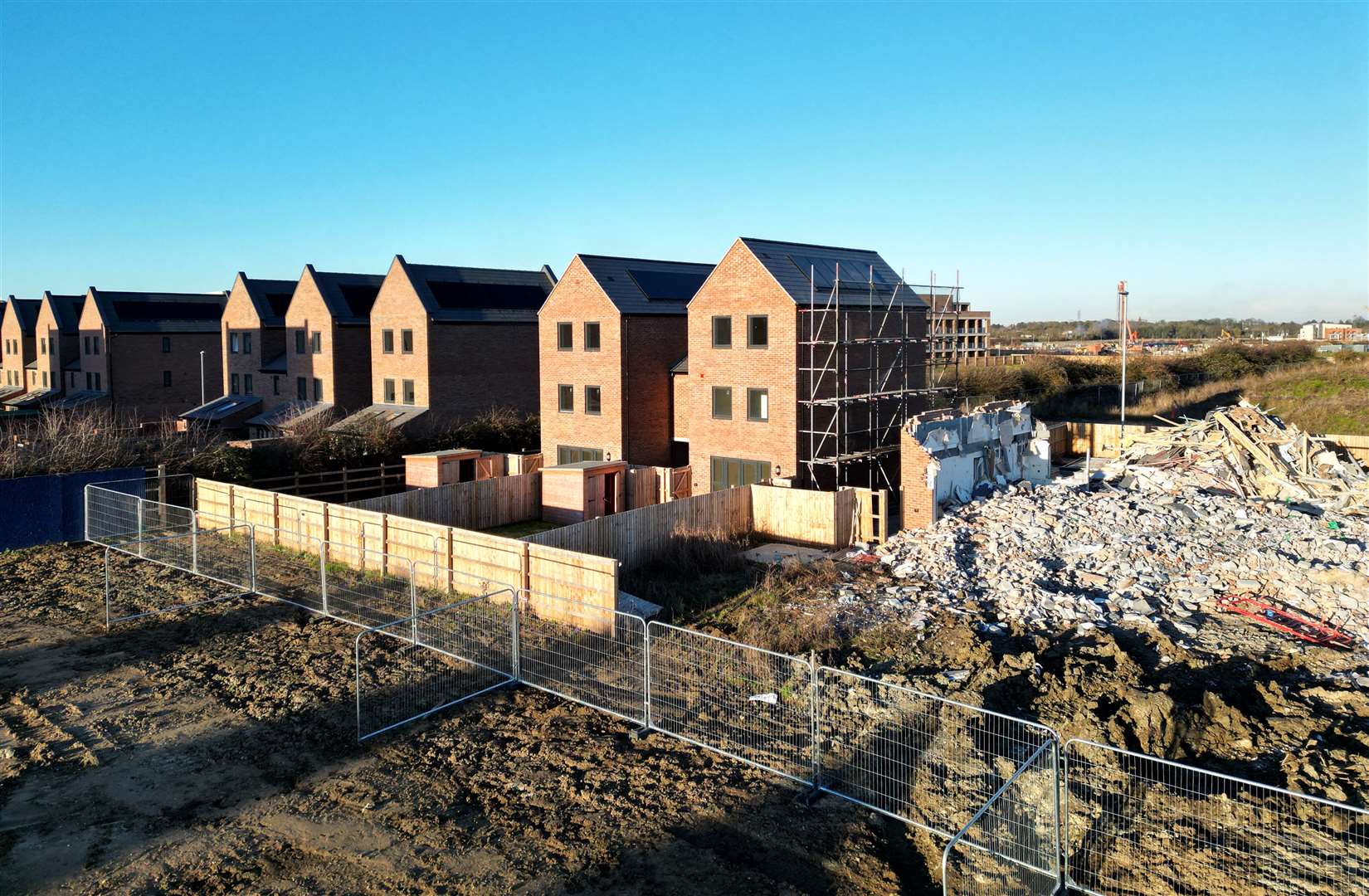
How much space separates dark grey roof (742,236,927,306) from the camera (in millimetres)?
27391

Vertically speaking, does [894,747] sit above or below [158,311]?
below

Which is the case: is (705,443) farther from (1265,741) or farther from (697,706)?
(1265,741)

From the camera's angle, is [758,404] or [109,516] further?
[758,404]

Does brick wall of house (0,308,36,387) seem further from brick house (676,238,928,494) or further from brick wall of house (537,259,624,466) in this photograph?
brick house (676,238,928,494)

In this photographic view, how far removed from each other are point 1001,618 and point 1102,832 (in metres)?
8.35

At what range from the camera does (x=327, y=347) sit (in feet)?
137

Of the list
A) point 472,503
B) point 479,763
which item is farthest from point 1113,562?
point 472,503

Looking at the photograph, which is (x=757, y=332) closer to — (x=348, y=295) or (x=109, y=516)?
(x=109, y=516)

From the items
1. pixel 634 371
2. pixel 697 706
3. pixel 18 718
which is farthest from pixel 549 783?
pixel 634 371

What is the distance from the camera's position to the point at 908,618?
57.3 feet

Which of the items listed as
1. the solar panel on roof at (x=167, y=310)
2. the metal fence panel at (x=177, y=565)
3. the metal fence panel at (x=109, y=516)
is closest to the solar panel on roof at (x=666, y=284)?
the metal fence panel at (x=177, y=565)

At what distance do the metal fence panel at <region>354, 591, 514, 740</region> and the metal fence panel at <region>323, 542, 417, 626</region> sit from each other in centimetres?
73

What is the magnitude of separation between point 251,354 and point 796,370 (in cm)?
3219

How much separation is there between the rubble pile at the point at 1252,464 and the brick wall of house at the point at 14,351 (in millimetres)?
66262
